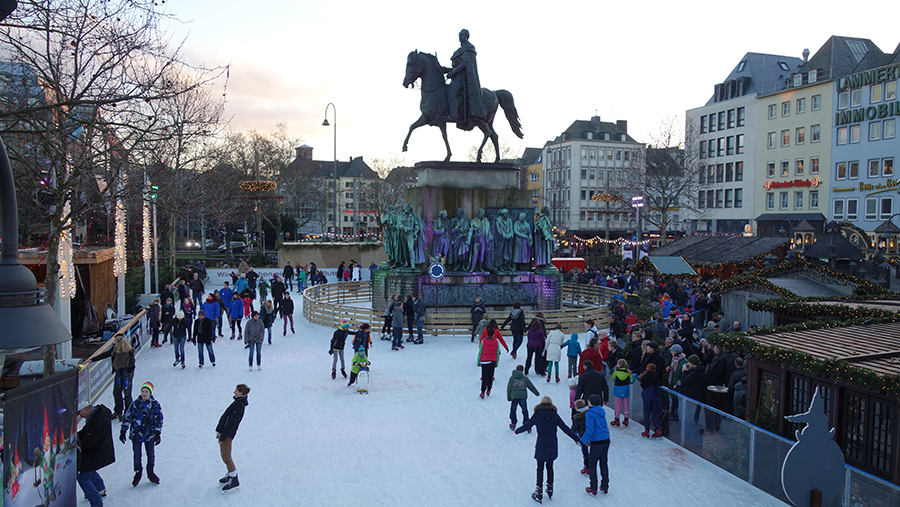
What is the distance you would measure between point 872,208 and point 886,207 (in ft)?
2.89

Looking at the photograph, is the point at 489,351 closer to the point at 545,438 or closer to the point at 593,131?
the point at 545,438

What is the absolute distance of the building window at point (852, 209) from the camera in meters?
49.3

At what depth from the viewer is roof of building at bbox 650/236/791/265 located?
30.8 meters

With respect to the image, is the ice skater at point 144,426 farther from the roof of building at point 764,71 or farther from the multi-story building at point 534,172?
the multi-story building at point 534,172

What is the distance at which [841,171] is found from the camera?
50.7 meters

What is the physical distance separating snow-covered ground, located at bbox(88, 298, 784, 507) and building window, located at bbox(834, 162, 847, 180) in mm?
45575

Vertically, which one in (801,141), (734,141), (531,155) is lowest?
(801,141)

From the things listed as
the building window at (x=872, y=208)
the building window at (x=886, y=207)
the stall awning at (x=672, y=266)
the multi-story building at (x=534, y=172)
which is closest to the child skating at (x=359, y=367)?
the stall awning at (x=672, y=266)

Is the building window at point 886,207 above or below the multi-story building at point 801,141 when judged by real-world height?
below

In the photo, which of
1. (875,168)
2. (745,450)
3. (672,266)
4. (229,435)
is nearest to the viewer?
(229,435)

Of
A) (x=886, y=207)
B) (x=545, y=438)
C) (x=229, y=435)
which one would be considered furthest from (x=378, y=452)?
(x=886, y=207)

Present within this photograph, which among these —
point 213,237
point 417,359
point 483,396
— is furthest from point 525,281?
point 213,237

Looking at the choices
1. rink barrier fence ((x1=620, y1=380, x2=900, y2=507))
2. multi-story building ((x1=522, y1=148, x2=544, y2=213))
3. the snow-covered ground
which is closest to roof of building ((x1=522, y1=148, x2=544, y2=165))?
multi-story building ((x1=522, y1=148, x2=544, y2=213))

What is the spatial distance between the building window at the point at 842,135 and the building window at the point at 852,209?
448 centimetres
